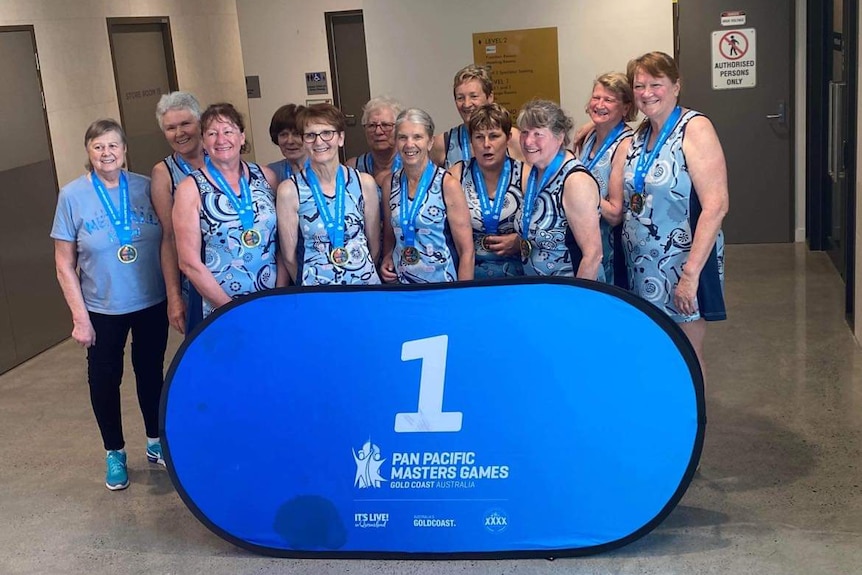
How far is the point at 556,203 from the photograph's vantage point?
3389 mm

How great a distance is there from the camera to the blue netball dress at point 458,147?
4.15m

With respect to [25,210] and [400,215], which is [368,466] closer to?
[400,215]

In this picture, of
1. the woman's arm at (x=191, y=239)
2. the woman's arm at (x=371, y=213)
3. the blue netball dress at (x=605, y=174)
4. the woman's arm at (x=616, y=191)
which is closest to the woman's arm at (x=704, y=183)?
the woman's arm at (x=616, y=191)

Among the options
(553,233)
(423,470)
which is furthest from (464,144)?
(423,470)

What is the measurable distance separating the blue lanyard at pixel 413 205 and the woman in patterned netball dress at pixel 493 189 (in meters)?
0.18

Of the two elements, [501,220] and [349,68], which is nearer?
[501,220]

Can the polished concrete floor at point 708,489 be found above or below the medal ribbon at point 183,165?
below

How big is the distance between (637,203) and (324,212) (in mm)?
1104

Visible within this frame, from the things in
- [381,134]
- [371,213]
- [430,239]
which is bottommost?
[430,239]

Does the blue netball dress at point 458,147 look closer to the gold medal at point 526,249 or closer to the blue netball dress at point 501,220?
→ the blue netball dress at point 501,220

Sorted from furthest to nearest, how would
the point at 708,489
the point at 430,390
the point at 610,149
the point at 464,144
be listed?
the point at 464,144
the point at 610,149
the point at 708,489
the point at 430,390

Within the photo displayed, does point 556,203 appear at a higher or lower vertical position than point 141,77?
lower

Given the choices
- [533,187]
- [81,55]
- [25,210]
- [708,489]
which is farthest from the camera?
[81,55]

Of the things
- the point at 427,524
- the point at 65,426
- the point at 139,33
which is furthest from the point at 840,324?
the point at 139,33
